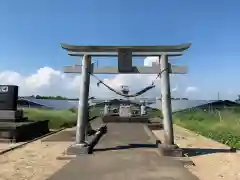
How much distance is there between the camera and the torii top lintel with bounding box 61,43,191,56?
11.1 m

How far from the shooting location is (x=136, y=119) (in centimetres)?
2595

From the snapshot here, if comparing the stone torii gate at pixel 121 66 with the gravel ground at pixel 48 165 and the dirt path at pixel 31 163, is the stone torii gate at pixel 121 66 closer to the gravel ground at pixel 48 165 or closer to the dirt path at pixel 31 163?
the dirt path at pixel 31 163

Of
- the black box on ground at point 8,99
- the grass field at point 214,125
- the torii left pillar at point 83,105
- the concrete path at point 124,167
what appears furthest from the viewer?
the black box on ground at point 8,99

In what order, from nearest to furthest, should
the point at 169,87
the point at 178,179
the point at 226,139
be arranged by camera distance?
the point at 178,179 → the point at 169,87 → the point at 226,139

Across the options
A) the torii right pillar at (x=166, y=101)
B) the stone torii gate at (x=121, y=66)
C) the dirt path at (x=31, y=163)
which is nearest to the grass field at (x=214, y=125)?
the torii right pillar at (x=166, y=101)

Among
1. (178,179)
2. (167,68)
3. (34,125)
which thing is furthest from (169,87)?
(34,125)

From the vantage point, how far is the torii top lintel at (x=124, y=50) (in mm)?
11102

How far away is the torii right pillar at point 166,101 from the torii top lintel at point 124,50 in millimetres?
266

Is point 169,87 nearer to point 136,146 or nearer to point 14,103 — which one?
point 136,146

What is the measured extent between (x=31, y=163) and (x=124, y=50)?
197 inches

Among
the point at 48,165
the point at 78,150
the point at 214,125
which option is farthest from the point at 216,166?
the point at 214,125

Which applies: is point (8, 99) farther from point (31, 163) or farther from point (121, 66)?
point (121, 66)

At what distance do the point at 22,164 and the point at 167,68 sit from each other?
5.87 metres

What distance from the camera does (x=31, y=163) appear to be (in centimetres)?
1004
